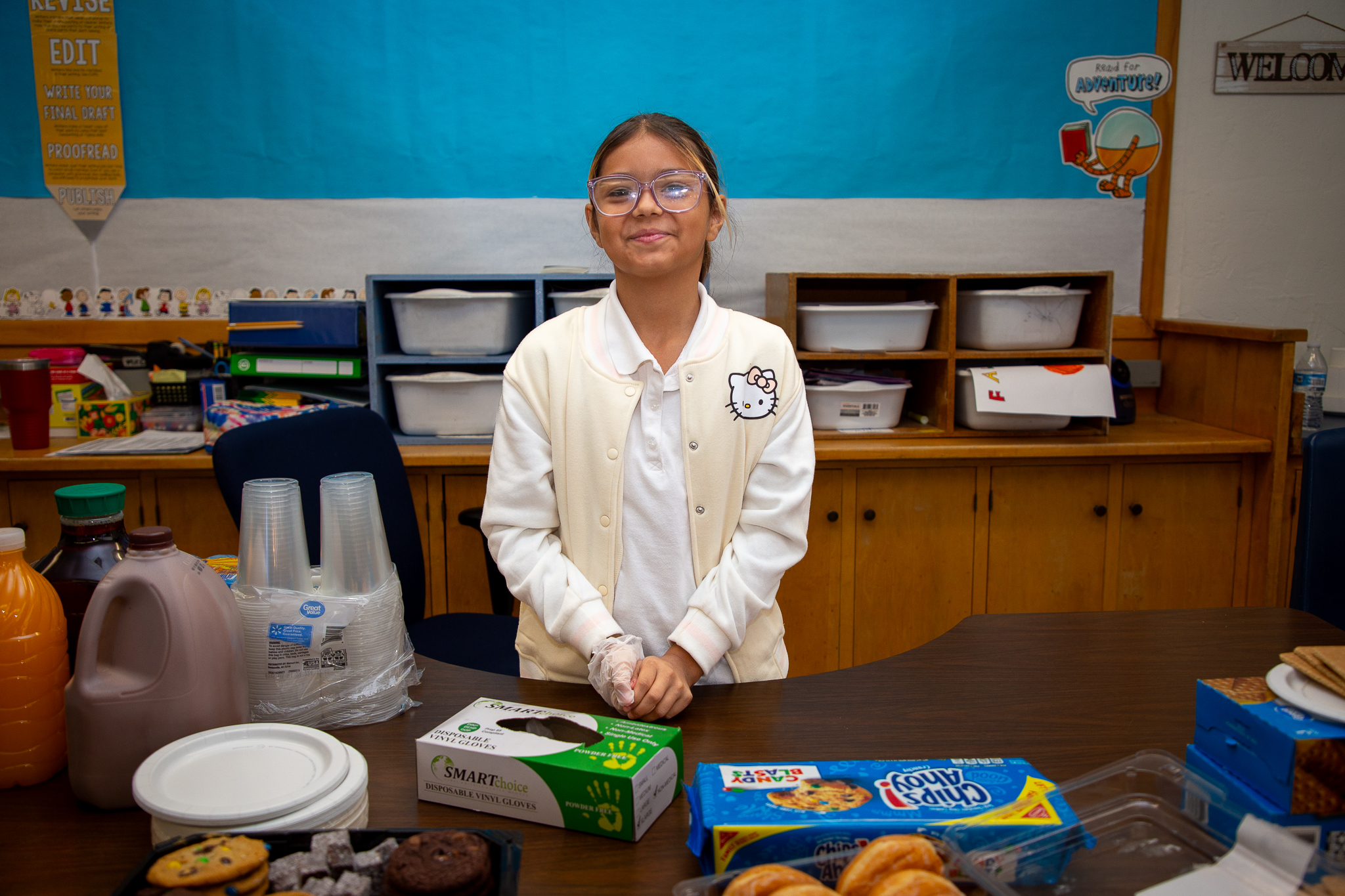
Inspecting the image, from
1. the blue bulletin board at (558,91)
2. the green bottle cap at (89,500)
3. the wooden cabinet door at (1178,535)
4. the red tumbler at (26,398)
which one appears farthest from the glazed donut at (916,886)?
the red tumbler at (26,398)

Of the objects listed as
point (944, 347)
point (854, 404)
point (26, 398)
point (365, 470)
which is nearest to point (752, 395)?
point (365, 470)

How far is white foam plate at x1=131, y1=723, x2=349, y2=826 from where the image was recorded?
0.72 m

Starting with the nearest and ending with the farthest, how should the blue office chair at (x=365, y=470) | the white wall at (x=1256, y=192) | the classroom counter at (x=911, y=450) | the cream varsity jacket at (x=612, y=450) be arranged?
the cream varsity jacket at (x=612, y=450), the blue office chair at (x=365, y=470), the classroom counter at (x=911, y=450), the white wall at (x=1256, y=192)

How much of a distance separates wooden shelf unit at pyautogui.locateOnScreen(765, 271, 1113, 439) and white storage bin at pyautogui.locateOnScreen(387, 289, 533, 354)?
0.79m

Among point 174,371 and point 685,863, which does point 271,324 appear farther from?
point 685,863

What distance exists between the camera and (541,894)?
0.72m

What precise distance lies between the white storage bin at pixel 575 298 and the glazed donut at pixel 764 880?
73.5 inches

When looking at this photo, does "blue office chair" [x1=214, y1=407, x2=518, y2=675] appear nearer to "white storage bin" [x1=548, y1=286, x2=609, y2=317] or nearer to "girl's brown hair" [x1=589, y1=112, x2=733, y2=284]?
"white storage bin" [x1=548, y1=286, x2=609, y2=317]

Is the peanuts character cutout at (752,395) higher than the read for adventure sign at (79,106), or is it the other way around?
the read for adventure sign at (79,106)

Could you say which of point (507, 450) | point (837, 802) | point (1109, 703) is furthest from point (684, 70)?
point (837, 802)

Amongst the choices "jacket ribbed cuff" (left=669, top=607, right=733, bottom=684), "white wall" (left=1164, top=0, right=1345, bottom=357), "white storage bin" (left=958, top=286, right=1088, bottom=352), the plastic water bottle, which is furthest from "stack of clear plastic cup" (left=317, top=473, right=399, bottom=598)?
"white wall" (left=1164, top=0, right=1345, bottom=357)

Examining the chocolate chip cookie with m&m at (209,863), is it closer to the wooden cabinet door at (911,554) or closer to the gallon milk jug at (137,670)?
the gallon milk jug at (137,670)

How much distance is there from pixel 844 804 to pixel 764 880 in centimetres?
14

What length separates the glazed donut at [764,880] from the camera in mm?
628
